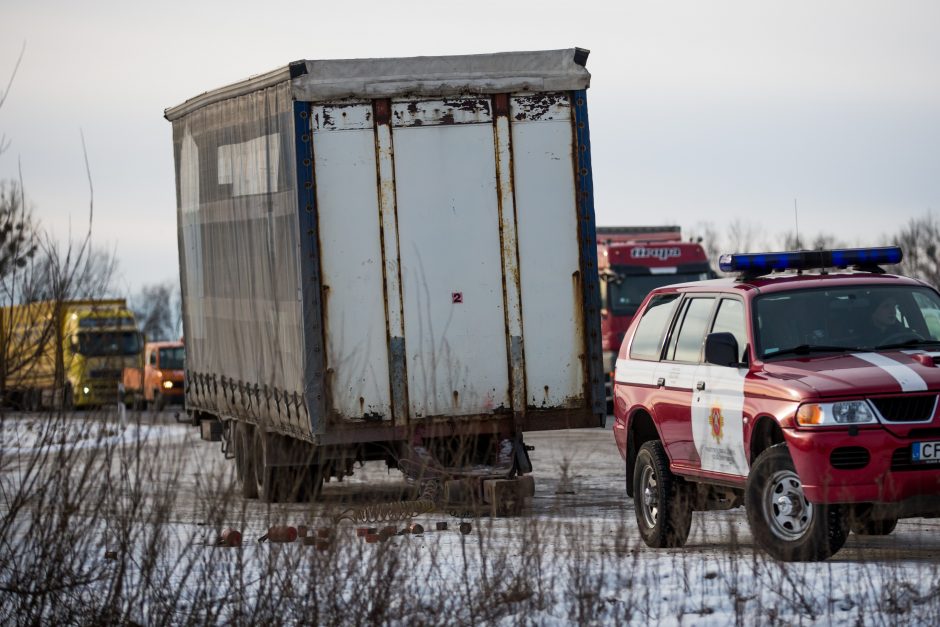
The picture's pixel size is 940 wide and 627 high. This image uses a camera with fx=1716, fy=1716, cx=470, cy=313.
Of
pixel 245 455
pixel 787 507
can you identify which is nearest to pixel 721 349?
pixel 787 507

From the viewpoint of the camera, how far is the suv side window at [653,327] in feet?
41.3

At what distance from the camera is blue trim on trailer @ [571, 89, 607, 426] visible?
15.1 metres

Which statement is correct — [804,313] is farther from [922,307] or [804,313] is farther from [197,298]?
[197,298]

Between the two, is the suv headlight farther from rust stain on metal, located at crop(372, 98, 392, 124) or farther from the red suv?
rust stain on metal, located at crop(372, 98, 392, 124)

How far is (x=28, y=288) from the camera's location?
825 centimetres

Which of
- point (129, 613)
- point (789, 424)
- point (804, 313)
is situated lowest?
point (129, 613)

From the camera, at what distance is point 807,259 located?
1194 cm

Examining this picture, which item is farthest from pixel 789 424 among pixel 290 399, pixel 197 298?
pixel 197 298

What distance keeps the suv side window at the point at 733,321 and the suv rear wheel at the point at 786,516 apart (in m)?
0.94

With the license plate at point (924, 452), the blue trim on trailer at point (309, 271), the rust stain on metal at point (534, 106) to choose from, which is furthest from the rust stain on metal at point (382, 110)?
the license plate at point (924, 452)

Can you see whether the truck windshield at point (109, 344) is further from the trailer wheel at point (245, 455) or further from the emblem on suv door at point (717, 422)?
the trailer wheel at point (245, 455)

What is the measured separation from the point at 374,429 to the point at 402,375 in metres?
0.53

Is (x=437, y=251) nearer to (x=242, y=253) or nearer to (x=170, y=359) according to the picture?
(x=242, y=253)

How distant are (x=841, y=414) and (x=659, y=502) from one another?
93.6 inches
